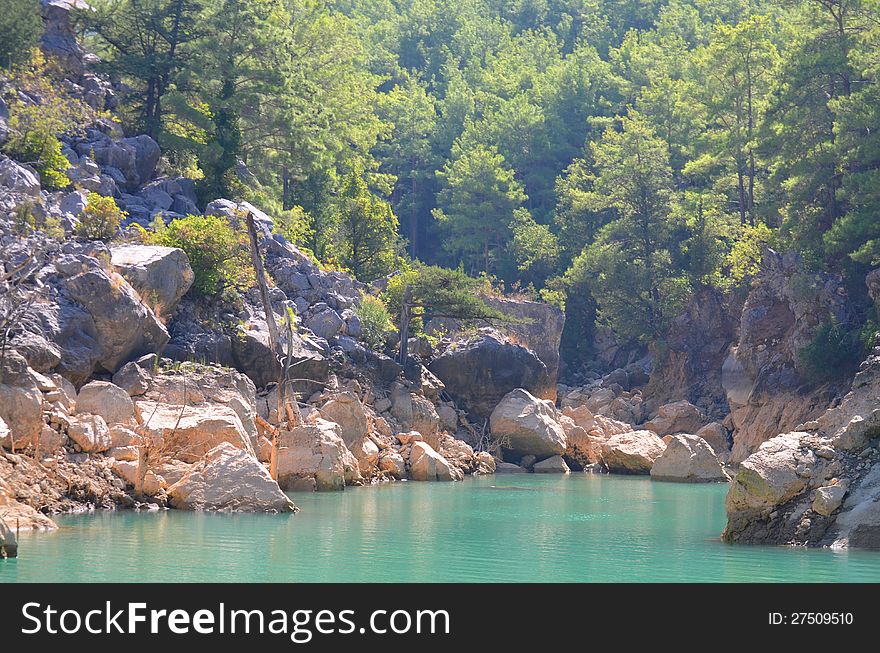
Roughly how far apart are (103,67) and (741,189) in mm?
29888

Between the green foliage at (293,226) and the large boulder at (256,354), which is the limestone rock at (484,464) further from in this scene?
the green foliage at (293,226)

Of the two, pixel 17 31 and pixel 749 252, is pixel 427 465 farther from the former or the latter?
pixel 17 31

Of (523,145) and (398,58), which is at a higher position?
(398,58)

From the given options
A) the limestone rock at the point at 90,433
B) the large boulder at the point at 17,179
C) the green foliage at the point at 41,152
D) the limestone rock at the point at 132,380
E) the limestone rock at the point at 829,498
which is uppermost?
the green foliage at the point at 41,152

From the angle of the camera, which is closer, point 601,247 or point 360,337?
point 360,337

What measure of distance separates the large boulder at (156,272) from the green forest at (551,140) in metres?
9.93

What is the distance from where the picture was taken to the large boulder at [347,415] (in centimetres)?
3700

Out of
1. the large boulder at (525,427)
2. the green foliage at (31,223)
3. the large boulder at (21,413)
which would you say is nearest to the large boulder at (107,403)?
the large boulder at (21,413)

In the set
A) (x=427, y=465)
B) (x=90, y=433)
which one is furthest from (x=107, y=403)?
(x=427, y=465)

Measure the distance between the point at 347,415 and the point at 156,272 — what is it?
7.08 meters

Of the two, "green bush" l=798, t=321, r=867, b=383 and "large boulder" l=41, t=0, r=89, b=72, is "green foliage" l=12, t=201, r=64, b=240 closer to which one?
"large boulder" l=41, t=0, r=89, b=72
